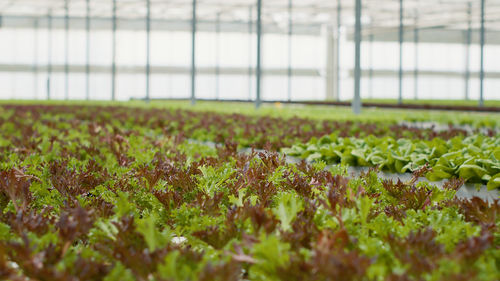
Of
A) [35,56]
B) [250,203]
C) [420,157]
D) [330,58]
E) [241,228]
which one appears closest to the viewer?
[241,228]

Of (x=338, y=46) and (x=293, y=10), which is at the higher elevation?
(x=293, y=10)

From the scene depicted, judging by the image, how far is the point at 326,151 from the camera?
5953 mm

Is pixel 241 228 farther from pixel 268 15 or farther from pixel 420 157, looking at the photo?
pixel 268 15

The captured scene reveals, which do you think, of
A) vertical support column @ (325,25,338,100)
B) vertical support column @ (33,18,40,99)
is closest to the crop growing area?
vertical support column @ (33,18,40,99)

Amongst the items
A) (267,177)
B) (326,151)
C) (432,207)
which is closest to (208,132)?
(326,151)

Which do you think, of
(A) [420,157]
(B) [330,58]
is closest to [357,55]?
(A) [420,157]

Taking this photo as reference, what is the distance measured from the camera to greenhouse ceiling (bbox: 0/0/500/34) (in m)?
36.7

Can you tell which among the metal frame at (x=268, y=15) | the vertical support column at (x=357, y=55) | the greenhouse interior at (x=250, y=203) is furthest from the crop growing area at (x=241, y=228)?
the metal frame at (x=268, y=15)

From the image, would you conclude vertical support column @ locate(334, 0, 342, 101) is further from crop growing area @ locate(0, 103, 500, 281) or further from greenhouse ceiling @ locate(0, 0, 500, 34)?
crop growing area @ locate(0, 103, 500, 281)

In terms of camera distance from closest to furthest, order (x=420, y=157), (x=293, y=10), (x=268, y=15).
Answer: (x=420, y=157) → (x=293, y=10) → (x=268, y=15)

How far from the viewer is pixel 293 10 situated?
1533 inches

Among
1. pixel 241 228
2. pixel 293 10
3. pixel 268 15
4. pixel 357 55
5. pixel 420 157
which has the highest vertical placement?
pixel 293 10

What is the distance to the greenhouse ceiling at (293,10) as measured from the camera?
3669 centimetres

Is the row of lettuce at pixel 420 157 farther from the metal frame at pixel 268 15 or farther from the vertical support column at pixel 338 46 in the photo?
the metal frame at pixel 268 15
